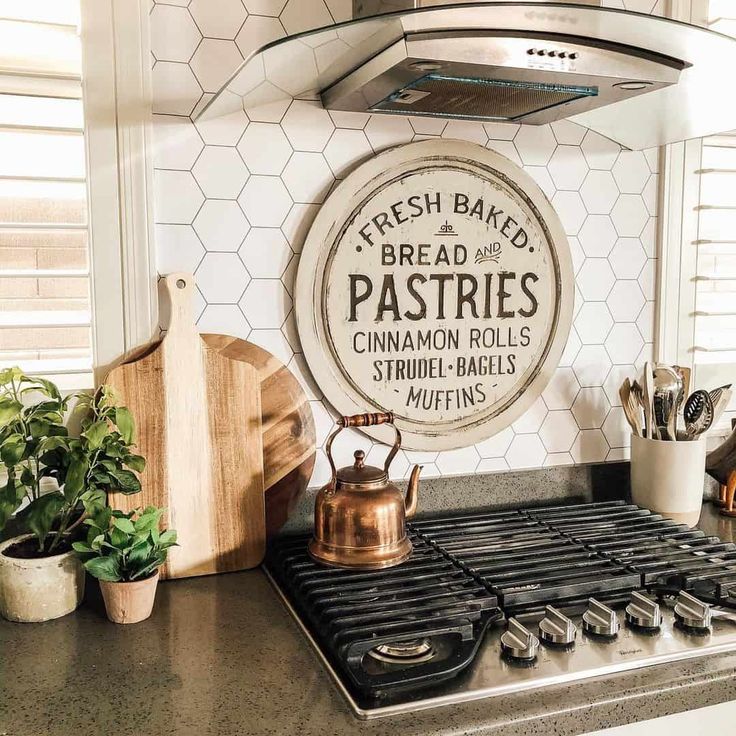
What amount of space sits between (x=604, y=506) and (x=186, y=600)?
86 cm

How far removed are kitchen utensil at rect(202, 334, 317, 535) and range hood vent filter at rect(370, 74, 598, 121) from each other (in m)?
0.49

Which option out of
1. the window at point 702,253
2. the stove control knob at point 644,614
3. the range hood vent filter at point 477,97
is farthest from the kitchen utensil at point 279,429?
the window at point 702,253

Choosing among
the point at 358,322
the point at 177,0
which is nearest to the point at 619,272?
the point at 358,322

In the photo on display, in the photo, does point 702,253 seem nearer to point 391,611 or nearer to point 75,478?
point 391,611

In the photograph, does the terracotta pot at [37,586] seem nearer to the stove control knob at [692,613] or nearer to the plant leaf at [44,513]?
the plant leaf at [44,513]

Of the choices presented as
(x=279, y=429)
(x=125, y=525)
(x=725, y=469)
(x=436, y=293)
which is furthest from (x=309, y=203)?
(x=725, y=469)

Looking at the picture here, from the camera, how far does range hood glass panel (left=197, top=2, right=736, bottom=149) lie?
3.39ft

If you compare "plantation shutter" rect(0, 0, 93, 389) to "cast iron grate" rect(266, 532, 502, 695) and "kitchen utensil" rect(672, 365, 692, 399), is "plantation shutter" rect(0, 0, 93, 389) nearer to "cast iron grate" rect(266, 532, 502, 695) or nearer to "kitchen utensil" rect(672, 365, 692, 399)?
"cast iron grate" rect(266, 532, 502, 695)

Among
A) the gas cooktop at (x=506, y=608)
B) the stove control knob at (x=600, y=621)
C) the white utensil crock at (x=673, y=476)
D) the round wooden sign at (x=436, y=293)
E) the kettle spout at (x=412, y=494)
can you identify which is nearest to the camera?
the gas cooktop at (x=506, y=608)

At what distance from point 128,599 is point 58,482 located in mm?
200

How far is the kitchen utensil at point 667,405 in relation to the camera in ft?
5.33

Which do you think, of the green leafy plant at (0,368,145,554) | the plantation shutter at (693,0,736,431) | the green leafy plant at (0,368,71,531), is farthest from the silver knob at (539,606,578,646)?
the plantation shutter at (693,0,736,431)

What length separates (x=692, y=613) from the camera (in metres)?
1.11

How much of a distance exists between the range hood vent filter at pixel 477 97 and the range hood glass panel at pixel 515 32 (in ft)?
0.38
